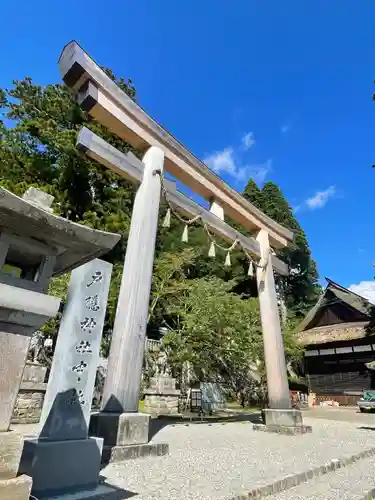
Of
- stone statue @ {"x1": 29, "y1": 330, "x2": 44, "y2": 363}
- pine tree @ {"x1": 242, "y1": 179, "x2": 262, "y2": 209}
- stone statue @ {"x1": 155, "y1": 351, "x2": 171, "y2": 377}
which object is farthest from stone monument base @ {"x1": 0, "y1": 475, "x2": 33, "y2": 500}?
pine tree @ {"x1": 242, "y1": 179, "x2": 262, "y2": 209}

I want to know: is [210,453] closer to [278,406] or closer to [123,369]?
[123,369]

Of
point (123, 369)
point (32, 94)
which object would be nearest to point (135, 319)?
point (123, 369)

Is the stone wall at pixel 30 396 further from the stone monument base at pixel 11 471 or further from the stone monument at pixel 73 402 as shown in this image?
the stone monument base at pixel 11 471

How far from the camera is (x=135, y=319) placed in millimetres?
5125

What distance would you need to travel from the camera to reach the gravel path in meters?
3.18

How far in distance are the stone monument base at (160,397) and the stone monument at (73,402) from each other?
7255 mm

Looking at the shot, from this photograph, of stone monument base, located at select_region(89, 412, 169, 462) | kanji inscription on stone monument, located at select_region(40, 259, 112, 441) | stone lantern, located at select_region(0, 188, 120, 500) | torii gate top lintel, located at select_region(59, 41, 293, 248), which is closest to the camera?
stone lantern, located at select_region(0, 188, 120, 500)

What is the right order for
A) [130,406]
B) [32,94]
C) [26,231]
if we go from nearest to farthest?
[26,231] < [130,406] < [32,94]

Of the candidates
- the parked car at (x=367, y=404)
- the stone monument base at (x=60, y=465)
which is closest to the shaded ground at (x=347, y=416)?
the parked car at (x=367, y=404)

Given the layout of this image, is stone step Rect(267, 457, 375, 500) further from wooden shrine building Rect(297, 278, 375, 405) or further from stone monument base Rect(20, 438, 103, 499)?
wooden shrine building Rect(297, 278, 375, 405)

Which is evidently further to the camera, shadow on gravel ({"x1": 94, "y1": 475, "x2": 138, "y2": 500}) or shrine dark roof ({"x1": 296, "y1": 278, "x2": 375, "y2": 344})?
shrine dark roof ({"x1": 296, "y1": 278, "x2": 375, "y2": 344})

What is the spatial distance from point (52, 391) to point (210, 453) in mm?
2842

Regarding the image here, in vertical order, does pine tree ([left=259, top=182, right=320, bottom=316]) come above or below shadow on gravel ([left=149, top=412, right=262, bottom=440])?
above

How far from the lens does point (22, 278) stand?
2.60m
